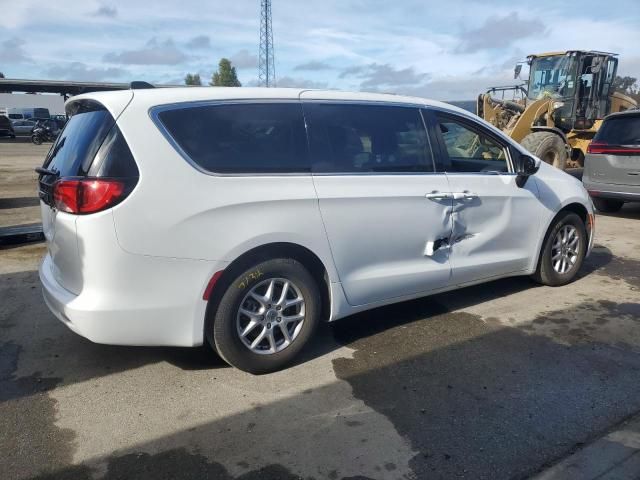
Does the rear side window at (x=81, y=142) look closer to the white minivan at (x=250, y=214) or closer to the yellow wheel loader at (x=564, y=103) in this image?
the white minivan at (x=250, y=214)

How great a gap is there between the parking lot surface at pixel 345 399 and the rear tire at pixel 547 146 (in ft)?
24.9

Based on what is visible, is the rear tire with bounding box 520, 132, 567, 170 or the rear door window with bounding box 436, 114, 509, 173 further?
the rear tire with bounding box 520, 132, 567, 170

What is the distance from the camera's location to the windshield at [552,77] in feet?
42.5

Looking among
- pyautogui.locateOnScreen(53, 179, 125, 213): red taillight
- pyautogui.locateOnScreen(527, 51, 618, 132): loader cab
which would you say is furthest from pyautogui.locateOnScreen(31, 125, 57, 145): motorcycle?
pyautogui.locateOnScreen(53, 179, 125, 213): red taillight

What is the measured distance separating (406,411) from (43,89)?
43684 mm

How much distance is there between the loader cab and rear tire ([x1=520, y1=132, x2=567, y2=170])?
4.29 feet

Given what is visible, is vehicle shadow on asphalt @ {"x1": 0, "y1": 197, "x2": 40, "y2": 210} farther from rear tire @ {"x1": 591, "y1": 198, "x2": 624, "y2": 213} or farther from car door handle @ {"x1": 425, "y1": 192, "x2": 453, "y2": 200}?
rear tire @ {"x1": 591, "y1": 198, "x2": 624, "y2": 213}

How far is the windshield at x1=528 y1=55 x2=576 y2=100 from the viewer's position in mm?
12969

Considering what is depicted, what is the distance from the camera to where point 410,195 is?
400 cm

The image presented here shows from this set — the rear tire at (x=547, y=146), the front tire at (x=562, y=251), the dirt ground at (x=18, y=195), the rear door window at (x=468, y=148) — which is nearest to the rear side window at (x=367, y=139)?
the rear door window at (x=468, y=148)

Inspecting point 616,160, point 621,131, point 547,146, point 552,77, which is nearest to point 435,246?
point 616,160

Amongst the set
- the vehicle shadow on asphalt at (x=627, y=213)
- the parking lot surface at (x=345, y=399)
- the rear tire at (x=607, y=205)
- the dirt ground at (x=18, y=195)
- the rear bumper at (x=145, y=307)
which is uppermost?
the rear bumper at (x=145, y=307)

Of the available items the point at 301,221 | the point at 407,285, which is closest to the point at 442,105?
the point at 407,285

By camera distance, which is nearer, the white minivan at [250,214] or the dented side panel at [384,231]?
the white minivan at [250,214]
